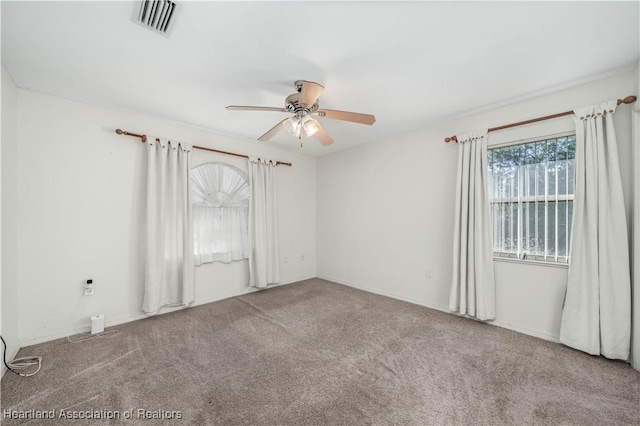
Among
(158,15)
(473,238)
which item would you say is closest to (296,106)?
(158,15)

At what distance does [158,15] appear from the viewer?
61.9 inches

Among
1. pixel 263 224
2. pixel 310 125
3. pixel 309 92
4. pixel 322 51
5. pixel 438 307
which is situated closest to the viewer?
pixel 322 51

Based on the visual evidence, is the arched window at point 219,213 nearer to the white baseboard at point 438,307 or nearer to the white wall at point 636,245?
the white baseboard at point 438,307

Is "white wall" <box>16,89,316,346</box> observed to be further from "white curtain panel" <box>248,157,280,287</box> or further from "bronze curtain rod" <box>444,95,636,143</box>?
"bronze curtain rod" <box>444,95,636,143</box>

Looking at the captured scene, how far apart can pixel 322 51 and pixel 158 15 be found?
1.08m

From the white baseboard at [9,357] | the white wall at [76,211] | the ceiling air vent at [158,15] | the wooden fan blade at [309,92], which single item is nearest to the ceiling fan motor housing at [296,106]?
the wooden fan blade at [309,92]

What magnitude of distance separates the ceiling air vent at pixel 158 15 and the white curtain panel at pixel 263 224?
239 cm

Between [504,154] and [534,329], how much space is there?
188 centimetres

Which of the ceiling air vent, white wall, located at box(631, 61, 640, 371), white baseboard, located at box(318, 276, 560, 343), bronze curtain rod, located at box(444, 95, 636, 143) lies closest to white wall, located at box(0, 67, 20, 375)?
the ceiling air vent

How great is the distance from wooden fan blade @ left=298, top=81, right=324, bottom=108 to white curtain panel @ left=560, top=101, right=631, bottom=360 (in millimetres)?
2425

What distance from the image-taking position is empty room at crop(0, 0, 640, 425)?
1634 mm

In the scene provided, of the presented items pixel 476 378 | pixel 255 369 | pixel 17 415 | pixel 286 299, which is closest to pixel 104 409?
pixel 17 415

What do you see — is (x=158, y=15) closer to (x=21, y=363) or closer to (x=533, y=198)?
(x=21, y=363)

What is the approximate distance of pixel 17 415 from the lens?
5.06 feet
